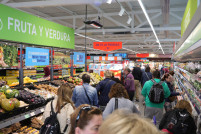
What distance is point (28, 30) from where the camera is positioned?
16.6ft

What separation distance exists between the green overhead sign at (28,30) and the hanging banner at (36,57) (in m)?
0.27

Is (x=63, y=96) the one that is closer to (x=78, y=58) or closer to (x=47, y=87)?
(x=47, y=87)

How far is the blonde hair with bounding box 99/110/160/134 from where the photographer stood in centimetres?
78

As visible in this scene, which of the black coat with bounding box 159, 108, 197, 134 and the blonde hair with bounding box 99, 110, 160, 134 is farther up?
the blonde hair with bounding box 99, 110, 160, 134

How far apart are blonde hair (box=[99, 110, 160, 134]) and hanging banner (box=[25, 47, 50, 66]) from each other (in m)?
4.30

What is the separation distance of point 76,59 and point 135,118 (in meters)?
6.55

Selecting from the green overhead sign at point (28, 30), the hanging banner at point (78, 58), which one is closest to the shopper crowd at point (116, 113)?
the green overhead sign at point (28, 30)

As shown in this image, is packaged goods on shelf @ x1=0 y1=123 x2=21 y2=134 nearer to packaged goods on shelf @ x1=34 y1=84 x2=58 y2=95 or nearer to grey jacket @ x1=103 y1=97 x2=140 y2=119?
packaged goods on shelf @ x1=34 y1=84 x2=58 y2=95

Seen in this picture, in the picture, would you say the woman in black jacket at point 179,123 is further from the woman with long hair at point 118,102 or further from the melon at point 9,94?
the melon at point 9,94

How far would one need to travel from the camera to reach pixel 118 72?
9.53 meters

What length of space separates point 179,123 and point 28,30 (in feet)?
13.9

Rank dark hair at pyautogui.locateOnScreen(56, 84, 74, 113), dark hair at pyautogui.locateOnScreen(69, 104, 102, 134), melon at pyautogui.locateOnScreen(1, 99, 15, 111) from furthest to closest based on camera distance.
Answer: melon at pyautogui.locateOnScreen(1, 99, 15, 111), dark hair at pyautogui.locateOnScreen(56, 84, 74, 113), dark hair at pyautogui.locateOnScreen(69, 104, 102, 134)

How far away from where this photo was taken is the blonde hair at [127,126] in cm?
78

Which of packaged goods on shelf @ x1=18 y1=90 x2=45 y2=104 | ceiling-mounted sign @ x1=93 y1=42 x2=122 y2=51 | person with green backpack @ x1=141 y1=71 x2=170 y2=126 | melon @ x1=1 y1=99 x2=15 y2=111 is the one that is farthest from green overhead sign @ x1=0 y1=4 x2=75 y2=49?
ceiling-mounted sign @ x1=93 y1=42 x2=122 y2=51
